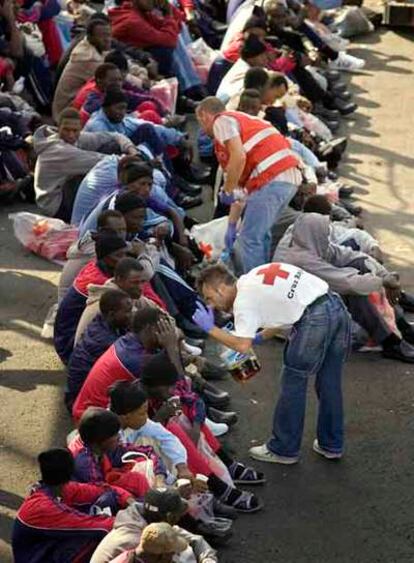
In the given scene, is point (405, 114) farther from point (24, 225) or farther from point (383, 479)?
point (383, 479)

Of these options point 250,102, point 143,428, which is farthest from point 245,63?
point 143,428

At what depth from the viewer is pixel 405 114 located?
44.8 feet

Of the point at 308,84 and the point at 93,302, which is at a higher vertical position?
the point at 93,302

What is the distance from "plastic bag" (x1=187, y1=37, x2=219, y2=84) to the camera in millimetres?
13328

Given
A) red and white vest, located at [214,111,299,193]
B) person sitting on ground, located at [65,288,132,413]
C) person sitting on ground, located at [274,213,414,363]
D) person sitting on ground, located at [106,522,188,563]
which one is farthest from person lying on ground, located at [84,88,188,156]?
person sitting on ground, located at [106,522,188,563]

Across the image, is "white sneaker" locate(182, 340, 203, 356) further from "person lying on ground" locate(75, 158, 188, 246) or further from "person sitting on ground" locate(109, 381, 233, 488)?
"person sitting on ground" locate(109, 381, 233, 488)

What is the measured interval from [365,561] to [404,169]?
6.22m

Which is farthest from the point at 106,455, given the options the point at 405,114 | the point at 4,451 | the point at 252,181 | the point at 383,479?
the point at 405,114

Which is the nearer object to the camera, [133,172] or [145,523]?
[145,523]

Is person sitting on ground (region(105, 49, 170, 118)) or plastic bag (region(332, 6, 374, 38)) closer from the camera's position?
person sitting on ground (region(105, 49, 170, 118))

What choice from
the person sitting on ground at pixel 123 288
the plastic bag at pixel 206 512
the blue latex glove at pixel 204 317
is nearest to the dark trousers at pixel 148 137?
the blue latex glove at pixel 204 317

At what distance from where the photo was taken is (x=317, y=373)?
741 centimetres

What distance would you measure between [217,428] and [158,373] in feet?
3.72

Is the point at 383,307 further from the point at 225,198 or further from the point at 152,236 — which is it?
the point at 225,198
